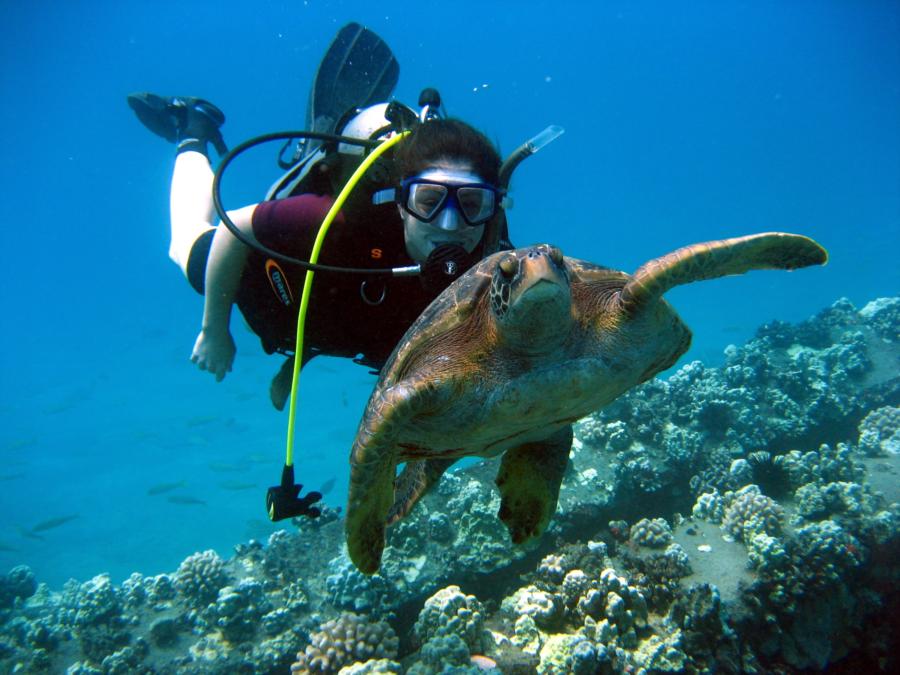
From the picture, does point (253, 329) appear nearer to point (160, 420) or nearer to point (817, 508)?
point (817, 508)

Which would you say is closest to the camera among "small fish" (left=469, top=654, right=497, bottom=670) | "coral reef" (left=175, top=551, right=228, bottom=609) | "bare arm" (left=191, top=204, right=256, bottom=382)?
"bare arm" (left=191, top=204, right=256, bottom=382)

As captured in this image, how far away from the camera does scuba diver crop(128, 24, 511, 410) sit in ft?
10.3

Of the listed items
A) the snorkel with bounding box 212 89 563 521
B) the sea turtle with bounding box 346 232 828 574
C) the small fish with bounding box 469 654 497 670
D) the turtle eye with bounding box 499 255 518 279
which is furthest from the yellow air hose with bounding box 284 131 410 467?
the small fish with bounding box 469 654 497 670

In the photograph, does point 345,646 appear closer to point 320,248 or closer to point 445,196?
point 320,248

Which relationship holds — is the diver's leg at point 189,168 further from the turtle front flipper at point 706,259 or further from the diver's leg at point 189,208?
the turtle front flipper at point 706,259

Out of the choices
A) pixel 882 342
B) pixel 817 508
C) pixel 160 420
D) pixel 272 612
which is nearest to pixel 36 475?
pixel 160 420

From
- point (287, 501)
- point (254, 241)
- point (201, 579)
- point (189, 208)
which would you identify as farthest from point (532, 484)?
point (201, 579)

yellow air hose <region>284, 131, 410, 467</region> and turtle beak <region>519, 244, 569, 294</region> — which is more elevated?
yellow air hose <region>284, 131, 410, 467</region>

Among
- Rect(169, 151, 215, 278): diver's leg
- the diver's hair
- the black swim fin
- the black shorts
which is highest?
the black swim fin

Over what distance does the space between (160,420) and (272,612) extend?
36.1 meters

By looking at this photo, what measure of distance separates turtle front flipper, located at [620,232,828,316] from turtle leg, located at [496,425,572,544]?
1.45m

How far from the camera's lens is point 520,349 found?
2.14 m

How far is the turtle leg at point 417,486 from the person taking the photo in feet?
10.8

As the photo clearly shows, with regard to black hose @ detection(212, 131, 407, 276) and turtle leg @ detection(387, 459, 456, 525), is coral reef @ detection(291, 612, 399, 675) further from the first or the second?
black hose @ detection(212, 131, 407, 276)
